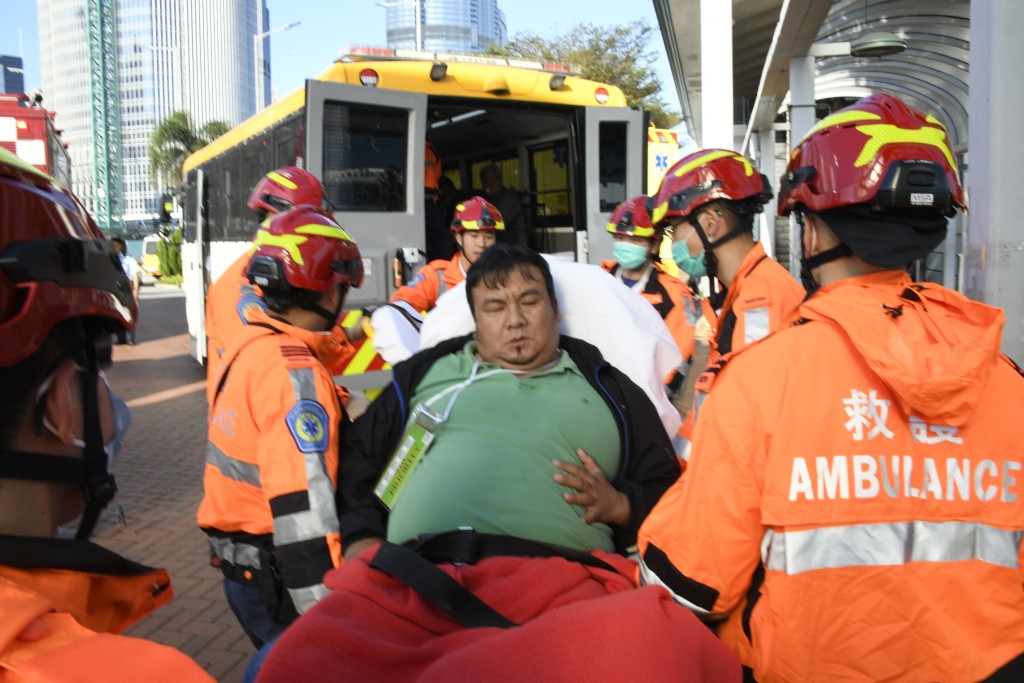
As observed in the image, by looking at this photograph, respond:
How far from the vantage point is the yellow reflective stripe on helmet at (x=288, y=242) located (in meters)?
2.76

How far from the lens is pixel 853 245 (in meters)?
1.76

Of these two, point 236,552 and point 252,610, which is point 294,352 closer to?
point 236,552

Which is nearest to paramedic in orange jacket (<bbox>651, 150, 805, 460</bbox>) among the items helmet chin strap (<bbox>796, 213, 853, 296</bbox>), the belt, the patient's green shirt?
the patient's green shirt

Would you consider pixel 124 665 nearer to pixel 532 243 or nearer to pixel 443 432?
pixel 443 432

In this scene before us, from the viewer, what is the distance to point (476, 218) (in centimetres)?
601

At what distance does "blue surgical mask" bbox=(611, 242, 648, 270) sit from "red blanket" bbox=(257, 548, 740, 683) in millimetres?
4222

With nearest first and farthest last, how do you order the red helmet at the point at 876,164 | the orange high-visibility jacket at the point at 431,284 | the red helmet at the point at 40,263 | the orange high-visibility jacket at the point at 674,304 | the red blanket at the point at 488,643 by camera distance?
the red helmet at the point at 40,263 → the red blanket at the point at 488,643 → the red helmet at the point at 876,164 → the orange high-visibility jacket at the point at 674,304 → the orange high-visibility jacket at the point at 431,284

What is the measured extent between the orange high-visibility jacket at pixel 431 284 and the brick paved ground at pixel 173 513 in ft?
6.84

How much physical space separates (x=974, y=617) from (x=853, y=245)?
2.48ft

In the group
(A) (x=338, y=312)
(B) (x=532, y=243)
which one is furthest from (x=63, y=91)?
(A) (x=338, y=312)

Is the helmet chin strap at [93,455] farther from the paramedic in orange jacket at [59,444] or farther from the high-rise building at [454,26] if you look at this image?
the high-rise building at [454,26]

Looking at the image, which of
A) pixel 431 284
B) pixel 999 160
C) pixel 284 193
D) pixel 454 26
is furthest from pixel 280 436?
pixel 454 26

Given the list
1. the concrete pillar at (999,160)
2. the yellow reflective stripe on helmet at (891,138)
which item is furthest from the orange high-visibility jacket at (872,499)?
the concrete pillar at (999,160)

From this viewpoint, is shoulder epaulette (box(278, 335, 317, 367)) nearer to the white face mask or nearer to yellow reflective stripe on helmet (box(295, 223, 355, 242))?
yellow reflective stripe on helmet (box(295, 223, 355, 242))
